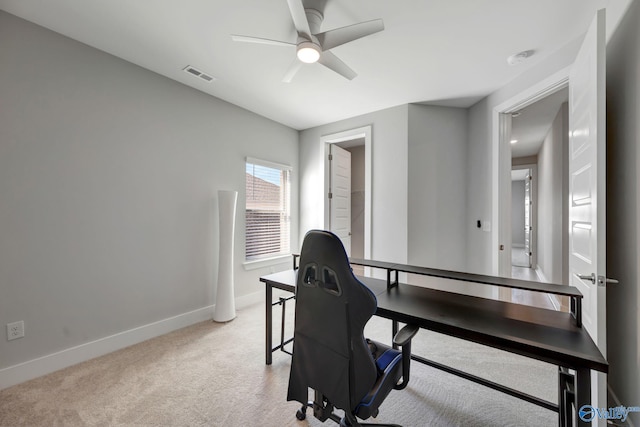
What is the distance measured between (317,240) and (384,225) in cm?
246

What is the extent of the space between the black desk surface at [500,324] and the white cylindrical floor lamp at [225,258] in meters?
1.91

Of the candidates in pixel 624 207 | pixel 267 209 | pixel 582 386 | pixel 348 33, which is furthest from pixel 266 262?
pixel 624 207

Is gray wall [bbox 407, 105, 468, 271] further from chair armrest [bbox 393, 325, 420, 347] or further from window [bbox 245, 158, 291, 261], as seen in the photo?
chair armrest [bbox 393, 325, 420, 347]

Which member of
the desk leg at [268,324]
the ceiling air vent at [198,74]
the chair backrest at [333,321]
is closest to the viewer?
the chair backrest at [333,321]

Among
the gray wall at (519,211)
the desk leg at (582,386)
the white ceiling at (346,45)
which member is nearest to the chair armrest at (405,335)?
the desk leg at (582,386)

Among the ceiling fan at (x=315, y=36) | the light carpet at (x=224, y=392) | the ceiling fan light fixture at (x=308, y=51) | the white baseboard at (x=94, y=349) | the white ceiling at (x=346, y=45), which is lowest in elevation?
the light carpet at (x=224, y=392)

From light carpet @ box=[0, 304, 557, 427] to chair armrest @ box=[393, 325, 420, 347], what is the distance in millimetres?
748

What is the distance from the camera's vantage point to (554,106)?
340cm

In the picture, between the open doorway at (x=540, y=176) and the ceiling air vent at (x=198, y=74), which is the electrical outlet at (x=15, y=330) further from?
the open doorway at (x=540, y=176)

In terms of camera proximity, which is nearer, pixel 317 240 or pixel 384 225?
pixel 317 240

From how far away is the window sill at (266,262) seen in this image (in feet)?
11.5

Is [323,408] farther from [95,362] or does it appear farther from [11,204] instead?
[11,204]

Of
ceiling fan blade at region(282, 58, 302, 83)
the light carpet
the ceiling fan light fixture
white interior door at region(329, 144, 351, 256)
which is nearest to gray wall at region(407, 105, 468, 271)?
the light carpet

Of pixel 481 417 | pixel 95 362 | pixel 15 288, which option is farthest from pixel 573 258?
pixel 15 288
